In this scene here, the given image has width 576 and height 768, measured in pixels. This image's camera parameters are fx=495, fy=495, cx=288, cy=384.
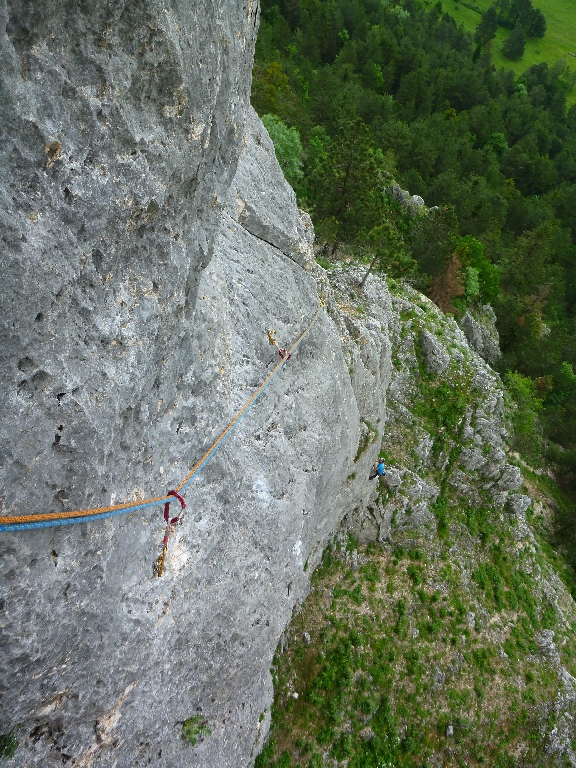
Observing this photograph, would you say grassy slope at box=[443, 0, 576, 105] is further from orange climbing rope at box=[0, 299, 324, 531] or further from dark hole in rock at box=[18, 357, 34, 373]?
→ dark hole in rock at box=[18, 357, 34, 373]

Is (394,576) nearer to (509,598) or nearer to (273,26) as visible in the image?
(509,598)

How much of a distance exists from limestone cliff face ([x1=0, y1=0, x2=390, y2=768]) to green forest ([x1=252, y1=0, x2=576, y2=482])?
1685 cm

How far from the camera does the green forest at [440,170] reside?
2922 cm

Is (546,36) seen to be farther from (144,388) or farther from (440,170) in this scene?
(144,388)

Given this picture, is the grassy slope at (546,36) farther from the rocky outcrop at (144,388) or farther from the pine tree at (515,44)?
the rocky outcrop at (144,388)

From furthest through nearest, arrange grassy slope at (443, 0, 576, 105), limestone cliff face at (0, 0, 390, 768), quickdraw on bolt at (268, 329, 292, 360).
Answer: grassy slope at (443, 0, 576, 105)
quickdraw on bolt at (268, 329, 292, 360)
limestone cliff face at (0, 0, 390, 768)

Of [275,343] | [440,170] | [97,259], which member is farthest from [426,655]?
[440,170]

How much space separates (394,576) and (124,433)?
15.0m

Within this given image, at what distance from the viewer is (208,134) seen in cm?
756

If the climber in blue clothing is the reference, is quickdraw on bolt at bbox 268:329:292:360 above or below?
above

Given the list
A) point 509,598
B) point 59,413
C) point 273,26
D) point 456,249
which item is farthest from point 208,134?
point 273,26

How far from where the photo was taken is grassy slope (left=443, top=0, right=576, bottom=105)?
4439 inches

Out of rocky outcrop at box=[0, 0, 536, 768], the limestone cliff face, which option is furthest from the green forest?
the limestone cliff face

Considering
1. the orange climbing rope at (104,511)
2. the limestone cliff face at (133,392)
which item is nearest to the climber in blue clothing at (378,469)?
the limestone cliff face at (133,392)
